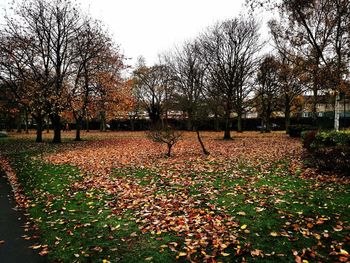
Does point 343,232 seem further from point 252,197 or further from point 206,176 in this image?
point 206,176

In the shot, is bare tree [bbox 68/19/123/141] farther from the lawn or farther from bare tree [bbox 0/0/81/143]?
the lawn

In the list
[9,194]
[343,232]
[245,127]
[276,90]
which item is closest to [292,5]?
[343,232]

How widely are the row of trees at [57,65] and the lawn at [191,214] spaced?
44.8ft

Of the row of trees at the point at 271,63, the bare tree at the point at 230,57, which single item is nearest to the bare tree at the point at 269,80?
the row of trees at the point at 271,63

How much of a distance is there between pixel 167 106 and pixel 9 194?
1504 inches

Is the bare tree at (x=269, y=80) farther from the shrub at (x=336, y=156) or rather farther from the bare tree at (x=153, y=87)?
the shrub at (x=336, y=156)

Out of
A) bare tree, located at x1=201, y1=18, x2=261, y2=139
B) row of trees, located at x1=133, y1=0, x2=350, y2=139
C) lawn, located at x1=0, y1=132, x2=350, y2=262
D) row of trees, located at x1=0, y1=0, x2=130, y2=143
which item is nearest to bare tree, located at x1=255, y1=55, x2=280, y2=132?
row of trees, located at x1=133, y1=0, x2=350, y2=139

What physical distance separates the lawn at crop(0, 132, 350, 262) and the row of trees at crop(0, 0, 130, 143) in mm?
13648

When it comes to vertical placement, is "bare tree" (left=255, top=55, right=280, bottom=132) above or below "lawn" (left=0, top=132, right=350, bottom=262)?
above

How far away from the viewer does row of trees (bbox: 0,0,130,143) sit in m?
23.7

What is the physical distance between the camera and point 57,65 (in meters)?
25.2

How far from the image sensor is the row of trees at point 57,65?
2367cm

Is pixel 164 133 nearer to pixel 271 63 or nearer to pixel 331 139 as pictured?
pixel 331 139

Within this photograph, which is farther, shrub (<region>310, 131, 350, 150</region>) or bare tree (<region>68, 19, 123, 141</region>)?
bare tree (<region>68, 19, 123, 141</region>)
